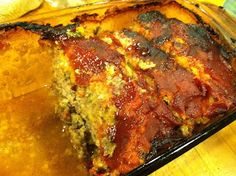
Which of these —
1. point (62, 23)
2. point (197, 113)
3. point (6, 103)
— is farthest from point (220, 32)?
point (6, 103)

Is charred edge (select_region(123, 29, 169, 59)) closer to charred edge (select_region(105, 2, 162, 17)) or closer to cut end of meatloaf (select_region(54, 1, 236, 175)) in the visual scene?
cut end of meatloaf (select_region(54, 1, 236, 175))

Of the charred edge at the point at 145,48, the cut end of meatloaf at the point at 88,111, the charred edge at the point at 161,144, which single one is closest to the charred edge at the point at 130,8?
the charred edge at the point at 145,48

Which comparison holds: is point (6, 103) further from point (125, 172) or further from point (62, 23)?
point (125, 172)

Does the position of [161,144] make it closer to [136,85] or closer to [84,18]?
[136,85]

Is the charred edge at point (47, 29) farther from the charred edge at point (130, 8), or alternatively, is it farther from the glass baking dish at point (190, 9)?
the charred edge at point (130, 8)

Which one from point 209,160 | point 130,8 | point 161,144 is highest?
point 130,8

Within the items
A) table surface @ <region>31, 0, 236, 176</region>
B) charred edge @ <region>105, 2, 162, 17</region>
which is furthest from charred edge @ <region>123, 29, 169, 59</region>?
table surface @ <region>31, 0, 236, 176</region>

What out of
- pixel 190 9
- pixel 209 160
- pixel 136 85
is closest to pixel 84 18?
pixel 136 85
